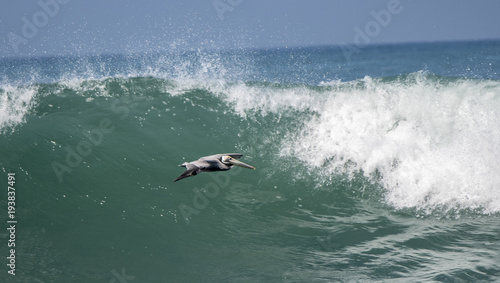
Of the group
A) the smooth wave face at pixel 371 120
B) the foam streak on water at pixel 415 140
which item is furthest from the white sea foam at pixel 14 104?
the foam streak on water at pixel 415 140

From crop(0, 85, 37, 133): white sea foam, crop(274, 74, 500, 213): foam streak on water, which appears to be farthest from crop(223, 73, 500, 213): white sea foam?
crop(0, 85, 37, 133): white sea foam

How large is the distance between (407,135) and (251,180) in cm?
290

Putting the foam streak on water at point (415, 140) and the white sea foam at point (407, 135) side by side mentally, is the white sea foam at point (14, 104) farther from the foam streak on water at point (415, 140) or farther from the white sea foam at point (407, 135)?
the foam streak on water at point (415, 140)

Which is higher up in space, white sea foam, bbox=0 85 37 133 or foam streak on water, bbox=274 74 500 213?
white sea foam, bbox=0 85 37 133

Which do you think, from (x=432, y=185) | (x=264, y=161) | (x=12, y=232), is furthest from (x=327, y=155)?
(x=12, y=232)

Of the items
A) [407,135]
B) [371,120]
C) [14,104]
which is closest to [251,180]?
[371,120]

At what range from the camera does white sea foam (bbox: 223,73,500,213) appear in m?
6.98

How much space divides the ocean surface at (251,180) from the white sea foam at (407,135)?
0.03 metres

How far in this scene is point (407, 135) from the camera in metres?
8.09

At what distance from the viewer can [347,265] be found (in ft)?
16.6

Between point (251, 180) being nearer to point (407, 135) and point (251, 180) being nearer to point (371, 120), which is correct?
point (371, 120)

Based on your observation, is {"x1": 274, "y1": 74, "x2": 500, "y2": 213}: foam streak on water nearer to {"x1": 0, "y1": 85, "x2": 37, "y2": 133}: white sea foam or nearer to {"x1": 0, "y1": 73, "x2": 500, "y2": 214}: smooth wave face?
{"x1": 0, "y1": 73, "x2": 500, "y2": 214}: smooth wave face

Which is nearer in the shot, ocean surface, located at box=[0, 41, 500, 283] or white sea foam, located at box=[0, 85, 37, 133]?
ocean surface, located at box=[0, 41, 500, 283]

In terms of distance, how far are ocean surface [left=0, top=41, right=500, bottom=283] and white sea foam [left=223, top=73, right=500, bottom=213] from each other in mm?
27
